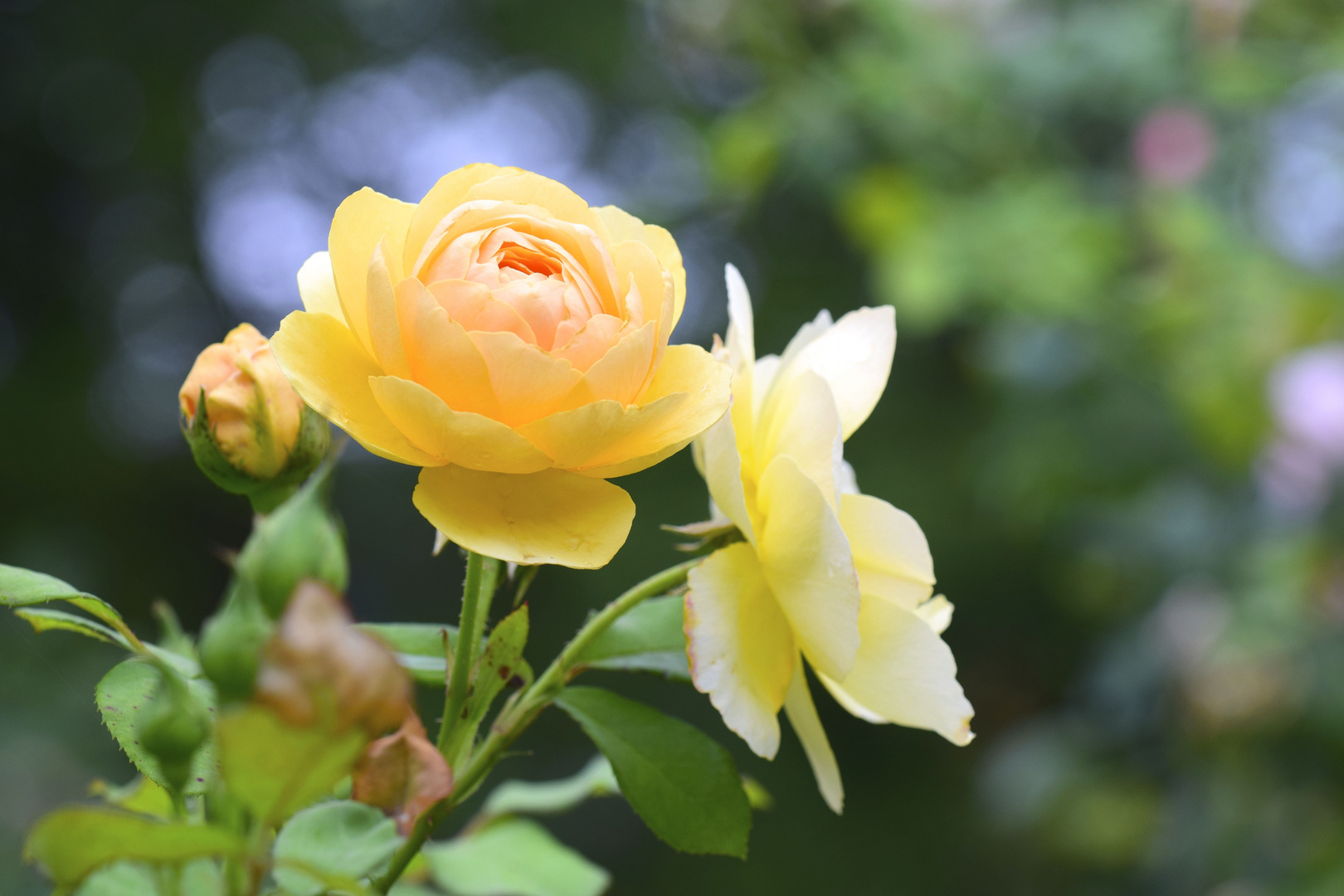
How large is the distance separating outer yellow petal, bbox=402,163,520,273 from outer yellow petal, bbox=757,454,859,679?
126mm

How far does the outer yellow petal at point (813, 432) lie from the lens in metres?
0.30

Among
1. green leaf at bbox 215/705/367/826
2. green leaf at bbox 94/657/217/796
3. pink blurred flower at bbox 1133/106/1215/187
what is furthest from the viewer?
pink blurred flower at bbox 1133/106/1215/187

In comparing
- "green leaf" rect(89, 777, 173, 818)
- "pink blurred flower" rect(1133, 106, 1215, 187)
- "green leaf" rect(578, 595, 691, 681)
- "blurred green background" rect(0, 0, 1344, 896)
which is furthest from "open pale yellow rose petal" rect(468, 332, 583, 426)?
"pink blurred flower" rect(1133, 106, 1215, 187)

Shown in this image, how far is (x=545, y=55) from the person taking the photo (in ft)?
12.1

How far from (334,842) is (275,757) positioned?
0.25 feet

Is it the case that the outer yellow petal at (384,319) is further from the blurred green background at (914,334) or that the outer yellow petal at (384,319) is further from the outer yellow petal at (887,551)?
the blurred green background at (914,334)

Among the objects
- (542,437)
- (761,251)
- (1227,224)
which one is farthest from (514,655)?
(761,251)

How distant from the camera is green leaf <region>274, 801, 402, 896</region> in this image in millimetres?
234

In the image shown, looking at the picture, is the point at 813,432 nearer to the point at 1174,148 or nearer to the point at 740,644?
the point at 740,644

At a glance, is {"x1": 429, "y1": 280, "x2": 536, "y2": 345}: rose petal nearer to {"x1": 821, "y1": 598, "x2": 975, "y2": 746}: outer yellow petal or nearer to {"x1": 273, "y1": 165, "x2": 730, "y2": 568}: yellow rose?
{"x1": 273, "y1": 165, "x2": 730, "y2": 568}: yellow rose

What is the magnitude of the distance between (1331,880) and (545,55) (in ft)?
11.1

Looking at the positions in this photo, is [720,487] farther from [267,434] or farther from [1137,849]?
[1137,849]

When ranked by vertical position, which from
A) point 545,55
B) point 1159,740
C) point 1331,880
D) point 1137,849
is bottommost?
point 1137,849

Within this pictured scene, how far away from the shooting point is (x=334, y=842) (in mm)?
244
